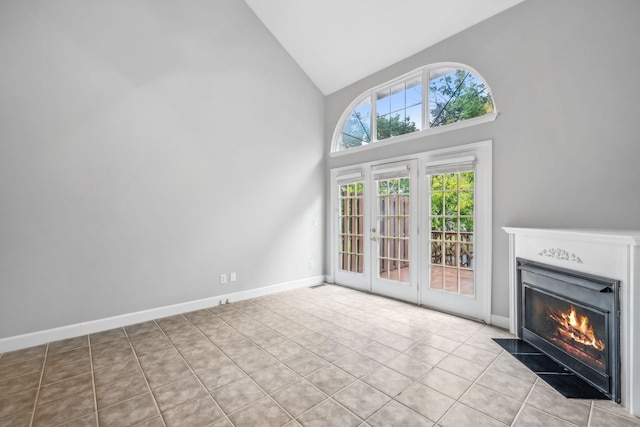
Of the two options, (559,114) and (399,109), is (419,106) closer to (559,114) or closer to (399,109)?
(399,109)

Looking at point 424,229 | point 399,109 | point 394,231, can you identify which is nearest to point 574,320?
point 424,229

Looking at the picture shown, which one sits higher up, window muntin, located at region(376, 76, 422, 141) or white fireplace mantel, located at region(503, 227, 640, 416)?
window muntin, located at region(376, 76, 422, 141)

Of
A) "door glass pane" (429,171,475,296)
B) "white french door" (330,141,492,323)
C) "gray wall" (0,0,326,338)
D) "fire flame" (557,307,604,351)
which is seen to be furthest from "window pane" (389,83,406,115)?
"fire flame" (557,307,604,351)

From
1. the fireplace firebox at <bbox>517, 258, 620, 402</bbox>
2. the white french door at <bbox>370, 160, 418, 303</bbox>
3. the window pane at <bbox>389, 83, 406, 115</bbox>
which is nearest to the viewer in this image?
the fireplace firebox at <bbox>517, 258, 620, 402</bbox>

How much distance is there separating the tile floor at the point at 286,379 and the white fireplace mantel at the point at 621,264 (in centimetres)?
26

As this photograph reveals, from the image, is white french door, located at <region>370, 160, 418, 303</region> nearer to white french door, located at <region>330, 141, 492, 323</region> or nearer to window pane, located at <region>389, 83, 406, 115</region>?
white french door, located at <region>330, 141, 492, 323</region>

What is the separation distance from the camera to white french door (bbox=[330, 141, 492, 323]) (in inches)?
134

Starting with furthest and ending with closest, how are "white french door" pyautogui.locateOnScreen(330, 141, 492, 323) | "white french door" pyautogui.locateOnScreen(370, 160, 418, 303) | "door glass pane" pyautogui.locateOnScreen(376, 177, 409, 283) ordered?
"door glass pane" pyautogui.locateOnScreen(376, 177, 409, 283) < "white french door" pyautogui.locateOnScreen(370, 160, 418, 303) < "white french door" pyautogui.locateOnScreen(330, 141, 492, 323)

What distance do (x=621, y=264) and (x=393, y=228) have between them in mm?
2545

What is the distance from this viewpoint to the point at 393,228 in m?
4.33

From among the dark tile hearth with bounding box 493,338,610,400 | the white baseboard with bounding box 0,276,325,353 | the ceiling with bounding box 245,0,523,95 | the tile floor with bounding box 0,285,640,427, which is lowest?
the tile floor with bounding box 0,285,640,427

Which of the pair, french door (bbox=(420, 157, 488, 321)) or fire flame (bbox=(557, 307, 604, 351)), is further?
french door (bbox=(420, 157, 488, 321))

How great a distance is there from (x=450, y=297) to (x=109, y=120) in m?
4.58

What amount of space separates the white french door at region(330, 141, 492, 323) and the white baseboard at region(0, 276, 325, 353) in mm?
1548
